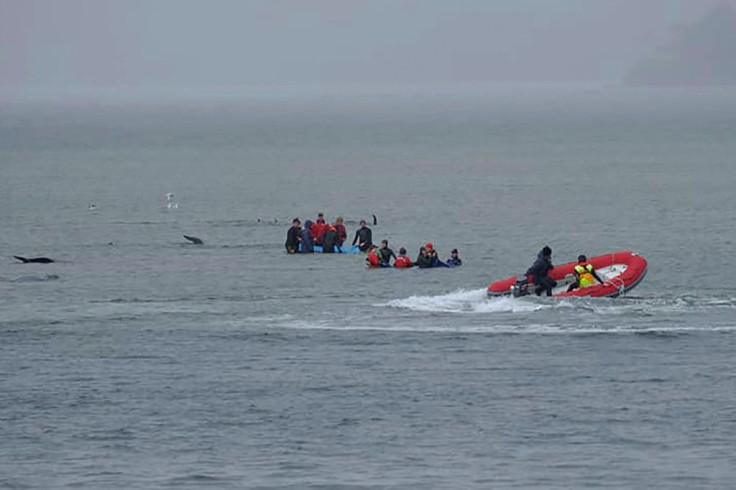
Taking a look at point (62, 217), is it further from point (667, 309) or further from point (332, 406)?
point (332, 406)

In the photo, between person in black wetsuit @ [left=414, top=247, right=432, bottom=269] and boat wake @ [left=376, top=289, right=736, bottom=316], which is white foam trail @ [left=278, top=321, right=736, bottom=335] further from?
person in black wetsuit @ [left=414, top=247, right=432, bottom=269]

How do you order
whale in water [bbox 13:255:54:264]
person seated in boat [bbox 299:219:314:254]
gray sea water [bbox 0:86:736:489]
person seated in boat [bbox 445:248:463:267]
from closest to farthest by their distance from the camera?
gray sea water [bbox 0:86:736:489] < person seated in boat [bbox 445:248:463:267] < whale in water [bbox 13:255:54:264] < person seated in boat [bbox 299:219:314:254]

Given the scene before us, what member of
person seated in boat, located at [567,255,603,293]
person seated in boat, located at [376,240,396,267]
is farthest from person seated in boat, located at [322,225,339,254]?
person seated in boat, located at [567,255,603,293]

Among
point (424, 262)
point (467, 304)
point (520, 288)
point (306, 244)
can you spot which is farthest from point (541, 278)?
point (306, 244)

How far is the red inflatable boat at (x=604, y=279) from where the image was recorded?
52.2m

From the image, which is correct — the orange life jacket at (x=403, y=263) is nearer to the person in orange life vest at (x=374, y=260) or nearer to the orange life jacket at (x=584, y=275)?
the person in orange life vest at (x=374, y=260)

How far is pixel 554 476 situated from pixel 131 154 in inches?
5136

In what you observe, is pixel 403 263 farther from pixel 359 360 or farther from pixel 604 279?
pixel 359 360

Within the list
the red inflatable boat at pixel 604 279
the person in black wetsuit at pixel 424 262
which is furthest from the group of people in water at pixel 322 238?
the red inflatable boat at pixel 604 279

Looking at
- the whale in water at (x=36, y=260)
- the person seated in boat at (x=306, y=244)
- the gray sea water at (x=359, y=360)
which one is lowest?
the gray sea water at (x=359, y=360)

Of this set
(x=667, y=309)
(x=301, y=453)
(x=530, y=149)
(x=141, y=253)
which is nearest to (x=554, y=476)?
(x=301, y=453)

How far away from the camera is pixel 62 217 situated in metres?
89.3

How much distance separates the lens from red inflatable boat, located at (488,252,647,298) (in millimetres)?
52188

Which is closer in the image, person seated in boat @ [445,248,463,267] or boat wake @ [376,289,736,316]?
boat wake @ [376,289,736,316]
